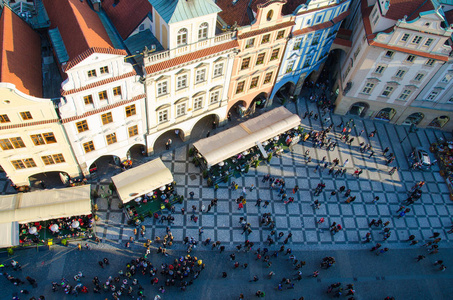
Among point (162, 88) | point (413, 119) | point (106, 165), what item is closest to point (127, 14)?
point (162, 88)

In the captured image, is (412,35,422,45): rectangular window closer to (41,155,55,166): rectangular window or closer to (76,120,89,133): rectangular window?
(76,120,89,133): rectangular window

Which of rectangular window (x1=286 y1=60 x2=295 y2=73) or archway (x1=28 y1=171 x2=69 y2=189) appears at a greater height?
rectangular window (x1=286 y1=60 x2=295 y2=73)

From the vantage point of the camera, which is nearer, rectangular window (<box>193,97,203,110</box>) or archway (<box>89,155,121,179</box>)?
rectangular window (<box>193,97,203,110</box>)

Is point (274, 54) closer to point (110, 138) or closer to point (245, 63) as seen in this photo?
point (245, 63)

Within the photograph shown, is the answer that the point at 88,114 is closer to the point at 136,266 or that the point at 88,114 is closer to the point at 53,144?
the point at 53,144

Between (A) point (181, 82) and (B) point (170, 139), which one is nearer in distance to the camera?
(A) point (181, 82)

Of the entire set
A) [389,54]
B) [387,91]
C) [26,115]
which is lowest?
[26,115]

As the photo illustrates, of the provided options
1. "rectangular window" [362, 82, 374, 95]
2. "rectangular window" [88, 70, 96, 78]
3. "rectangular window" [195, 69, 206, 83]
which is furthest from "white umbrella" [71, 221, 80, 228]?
"rectangular window" [362, 82, 374, 95]

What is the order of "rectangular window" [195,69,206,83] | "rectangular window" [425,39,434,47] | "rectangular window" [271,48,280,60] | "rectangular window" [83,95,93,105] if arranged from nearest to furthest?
"rectangular window" [83,95,93,105] < "rectangular window" [195,69,206,83] < "rectangular window" [425,39,434,47] < "rectangular window" [271,48,280,60]
